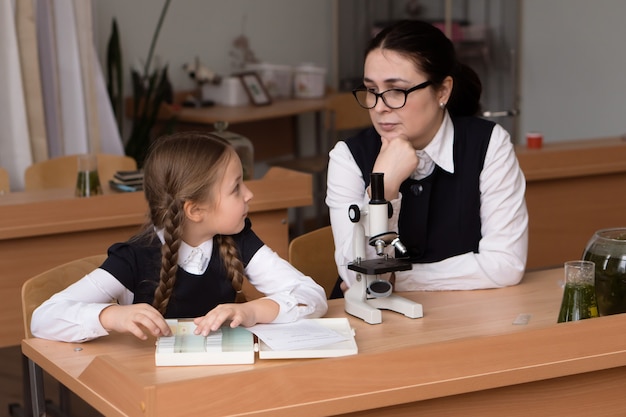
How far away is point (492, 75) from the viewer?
Result: 6.05 metres

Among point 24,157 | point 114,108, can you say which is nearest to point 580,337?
point 24,157

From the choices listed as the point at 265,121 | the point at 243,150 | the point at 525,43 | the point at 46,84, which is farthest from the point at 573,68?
the point at 46,84

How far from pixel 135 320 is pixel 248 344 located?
8.0 inches

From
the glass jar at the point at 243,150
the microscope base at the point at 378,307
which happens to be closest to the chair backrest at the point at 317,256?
the microscope base at the point at 378,307

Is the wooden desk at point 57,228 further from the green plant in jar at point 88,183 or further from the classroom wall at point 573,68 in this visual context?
the classroom wall at point 573,68

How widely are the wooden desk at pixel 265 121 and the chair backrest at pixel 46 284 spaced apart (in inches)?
114

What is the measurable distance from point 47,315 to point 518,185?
1.14 metres

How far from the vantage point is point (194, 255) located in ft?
6.61

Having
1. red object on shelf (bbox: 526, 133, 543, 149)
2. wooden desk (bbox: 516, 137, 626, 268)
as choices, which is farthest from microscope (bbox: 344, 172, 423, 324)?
red object on shelf (bbox: 526, 133, 543, 149)

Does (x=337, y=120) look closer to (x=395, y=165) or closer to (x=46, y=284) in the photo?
(x=395, y=165)

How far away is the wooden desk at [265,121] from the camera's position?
204 inches

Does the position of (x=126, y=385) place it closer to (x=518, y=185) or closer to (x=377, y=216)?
(x=377, y=216)

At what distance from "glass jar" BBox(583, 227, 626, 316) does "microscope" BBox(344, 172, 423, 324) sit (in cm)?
35

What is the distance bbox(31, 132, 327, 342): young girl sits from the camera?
6.31ft
